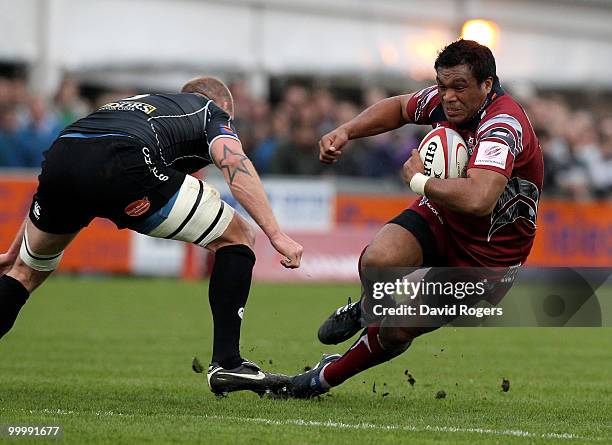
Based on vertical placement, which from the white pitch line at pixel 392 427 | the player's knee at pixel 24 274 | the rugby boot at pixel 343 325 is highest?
the player's knee at pixel 24 274

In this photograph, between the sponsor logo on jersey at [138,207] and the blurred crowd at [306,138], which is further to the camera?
the blurred crowd at [306,138]

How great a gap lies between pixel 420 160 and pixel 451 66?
550mm

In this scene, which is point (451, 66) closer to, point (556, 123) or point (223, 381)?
point (223, 381)

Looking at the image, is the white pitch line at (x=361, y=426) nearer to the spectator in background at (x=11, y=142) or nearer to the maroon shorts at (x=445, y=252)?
the maroon shorts at (x=445, y=252)

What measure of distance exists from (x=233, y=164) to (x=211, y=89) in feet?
2.78

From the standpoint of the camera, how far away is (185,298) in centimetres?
1491

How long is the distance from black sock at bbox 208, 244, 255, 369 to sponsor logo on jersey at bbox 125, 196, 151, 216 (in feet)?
1.71

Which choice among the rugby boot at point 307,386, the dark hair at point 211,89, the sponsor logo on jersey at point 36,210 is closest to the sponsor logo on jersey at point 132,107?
the dark hair at point 211,89

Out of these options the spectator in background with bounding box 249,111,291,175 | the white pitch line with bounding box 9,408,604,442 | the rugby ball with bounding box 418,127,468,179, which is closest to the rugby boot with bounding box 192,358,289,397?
the white pitch line with bounding box 9,408,604,442

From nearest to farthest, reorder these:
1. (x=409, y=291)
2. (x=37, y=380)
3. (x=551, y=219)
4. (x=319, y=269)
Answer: (x=409, y=291)
(x=37, y=380)
(x=319, y=269)
(x=551, y=219)

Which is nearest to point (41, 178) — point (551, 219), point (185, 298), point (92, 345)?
point (92, 345)

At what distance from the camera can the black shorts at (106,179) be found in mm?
6734

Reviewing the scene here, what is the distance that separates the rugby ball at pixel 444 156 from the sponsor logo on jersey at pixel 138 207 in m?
1.57

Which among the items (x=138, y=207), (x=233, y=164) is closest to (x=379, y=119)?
(x=233, y=164)
